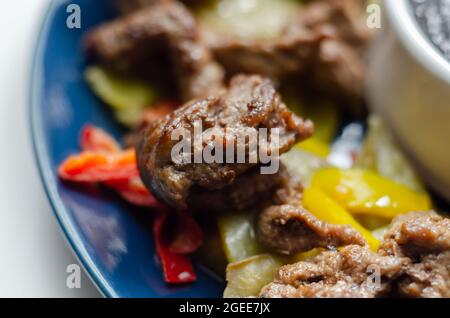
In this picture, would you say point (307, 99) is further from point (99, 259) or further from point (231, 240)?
point (99, 259)

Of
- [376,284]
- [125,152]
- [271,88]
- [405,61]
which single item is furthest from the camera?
[125,152]

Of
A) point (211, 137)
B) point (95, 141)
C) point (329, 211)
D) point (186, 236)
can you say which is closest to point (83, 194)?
point (95, 141)

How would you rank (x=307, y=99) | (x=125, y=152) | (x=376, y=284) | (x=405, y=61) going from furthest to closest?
(x=307, y=99) < (x=125, y=152) < (x=405, y=61) < (x=376, y=284)

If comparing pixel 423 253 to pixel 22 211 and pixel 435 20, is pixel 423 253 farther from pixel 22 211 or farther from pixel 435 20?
pixel 22 211

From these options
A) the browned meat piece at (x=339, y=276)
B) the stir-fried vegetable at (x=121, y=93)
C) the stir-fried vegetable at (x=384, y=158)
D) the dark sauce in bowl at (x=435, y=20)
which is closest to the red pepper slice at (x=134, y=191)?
the stir-fried vegetable at (x=121, y=93)

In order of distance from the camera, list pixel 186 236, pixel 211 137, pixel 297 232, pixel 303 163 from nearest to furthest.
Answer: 1. pixel 211 137
2. pixel 297 232
3. pixel 186 236
4. pixel 303 163
